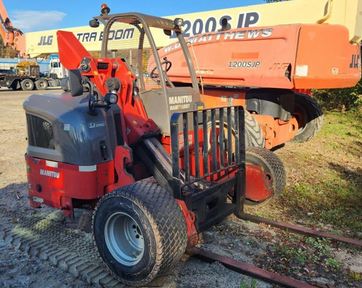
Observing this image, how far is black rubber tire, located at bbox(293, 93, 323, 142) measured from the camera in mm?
8445

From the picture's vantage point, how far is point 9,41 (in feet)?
72.7

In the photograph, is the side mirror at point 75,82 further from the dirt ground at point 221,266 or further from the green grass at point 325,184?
the green grass at point 325,184

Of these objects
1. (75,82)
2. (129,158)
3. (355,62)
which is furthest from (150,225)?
(355,62)

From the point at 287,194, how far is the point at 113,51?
297cm

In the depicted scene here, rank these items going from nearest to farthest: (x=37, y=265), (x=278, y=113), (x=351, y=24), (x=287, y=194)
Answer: (x=37, y=265), (x=287, y=194), (x=351, y=24), (x=278, y=113)

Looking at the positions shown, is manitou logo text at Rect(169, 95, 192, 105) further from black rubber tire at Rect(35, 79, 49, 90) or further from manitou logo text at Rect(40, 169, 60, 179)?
black rubber tire at Rect(35, 79, 49, 90)

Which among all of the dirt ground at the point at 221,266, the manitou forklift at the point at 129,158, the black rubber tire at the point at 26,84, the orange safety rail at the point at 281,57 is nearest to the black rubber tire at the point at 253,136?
the orange safety rail at the point at 281,57

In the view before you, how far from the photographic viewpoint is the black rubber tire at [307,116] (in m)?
8.45

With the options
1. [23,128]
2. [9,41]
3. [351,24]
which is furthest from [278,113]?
→ [9,41]

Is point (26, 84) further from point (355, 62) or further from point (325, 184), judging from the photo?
point (325, 184)

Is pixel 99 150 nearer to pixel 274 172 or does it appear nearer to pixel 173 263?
pixel 173 263

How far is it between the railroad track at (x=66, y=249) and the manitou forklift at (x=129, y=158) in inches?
8.7

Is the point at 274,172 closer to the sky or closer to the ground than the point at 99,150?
closer to the ground

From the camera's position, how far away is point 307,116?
28.5ft
